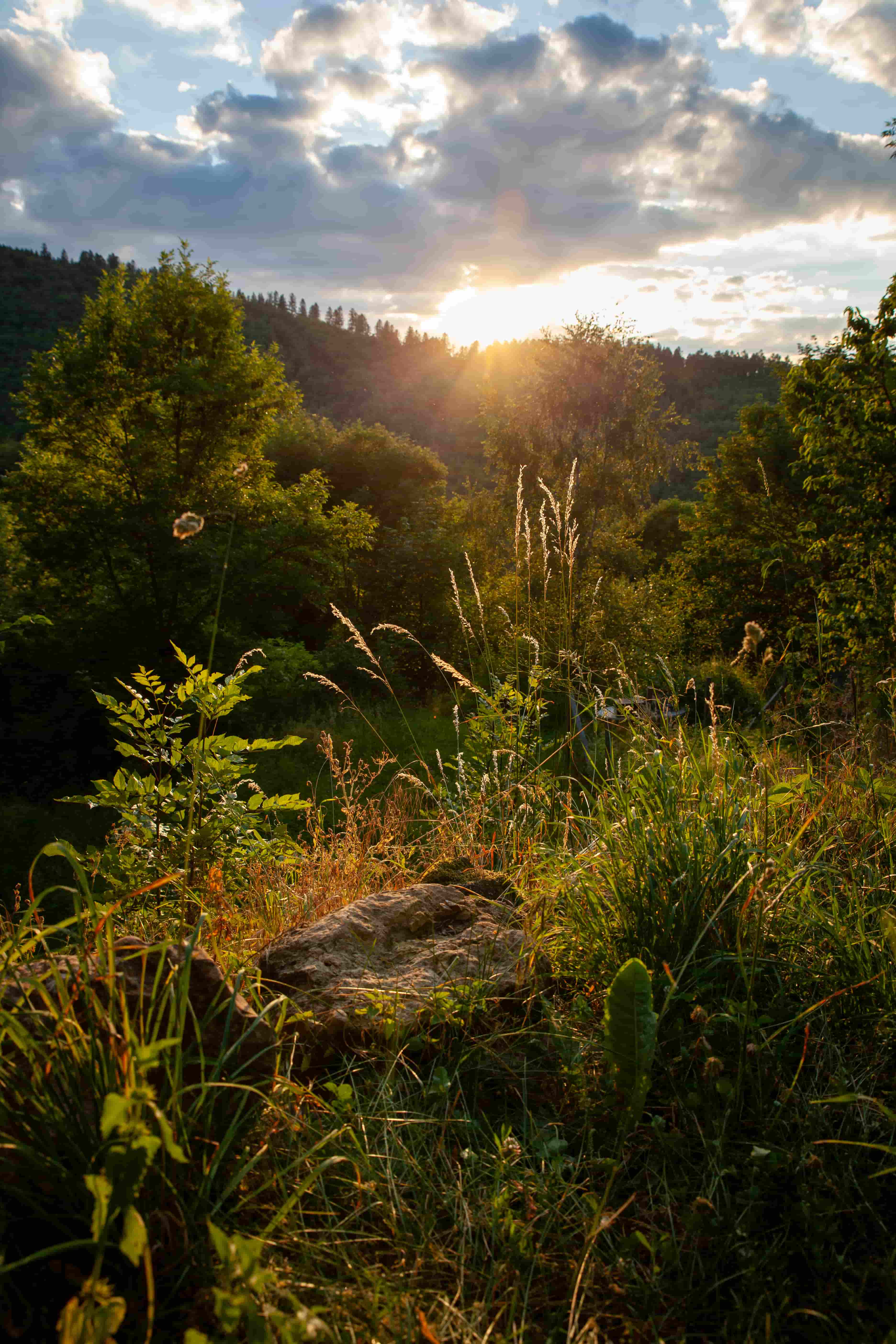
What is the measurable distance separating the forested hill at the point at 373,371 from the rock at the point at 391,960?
138 ft

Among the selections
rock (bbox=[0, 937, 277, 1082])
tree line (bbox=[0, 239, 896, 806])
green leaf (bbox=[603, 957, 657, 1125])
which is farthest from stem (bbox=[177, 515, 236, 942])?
tree line (bbox=[0, 239, 896, 806])

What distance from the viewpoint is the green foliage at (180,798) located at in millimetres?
2773

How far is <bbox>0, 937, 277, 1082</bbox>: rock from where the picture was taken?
151 cm

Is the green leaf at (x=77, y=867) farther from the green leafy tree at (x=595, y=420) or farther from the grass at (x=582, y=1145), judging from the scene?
the green leafy tree at (x=595, y=420)

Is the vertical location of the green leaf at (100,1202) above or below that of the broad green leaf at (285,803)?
above

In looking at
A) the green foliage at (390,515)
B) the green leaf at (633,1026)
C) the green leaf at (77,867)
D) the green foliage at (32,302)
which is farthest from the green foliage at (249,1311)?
the green foliage at (32,302)

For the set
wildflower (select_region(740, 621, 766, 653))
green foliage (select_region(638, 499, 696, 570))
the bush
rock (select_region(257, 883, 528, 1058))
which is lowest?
the bush

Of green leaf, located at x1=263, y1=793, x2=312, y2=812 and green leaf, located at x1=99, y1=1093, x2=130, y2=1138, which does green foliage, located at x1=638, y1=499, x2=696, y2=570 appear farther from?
green leaf, located at x1=99, y1=1093, x2=130, y2=1138

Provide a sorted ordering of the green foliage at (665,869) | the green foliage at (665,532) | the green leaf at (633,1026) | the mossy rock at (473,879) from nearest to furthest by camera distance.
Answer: the green leaf at (633,1026), the green foliage at (665,869), the mossy rock at (473,879), the green foliage at (665,532)

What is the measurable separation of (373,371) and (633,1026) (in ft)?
256

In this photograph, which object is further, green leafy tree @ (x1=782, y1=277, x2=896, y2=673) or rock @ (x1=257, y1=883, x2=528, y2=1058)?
green leafy tree @ (x1=782, y1=277, x2=896, y2=673)

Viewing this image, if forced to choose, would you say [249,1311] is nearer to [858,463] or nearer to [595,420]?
[858,463]

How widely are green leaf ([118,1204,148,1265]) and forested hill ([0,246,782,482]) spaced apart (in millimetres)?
43541

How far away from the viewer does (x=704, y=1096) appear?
1.74 meters
